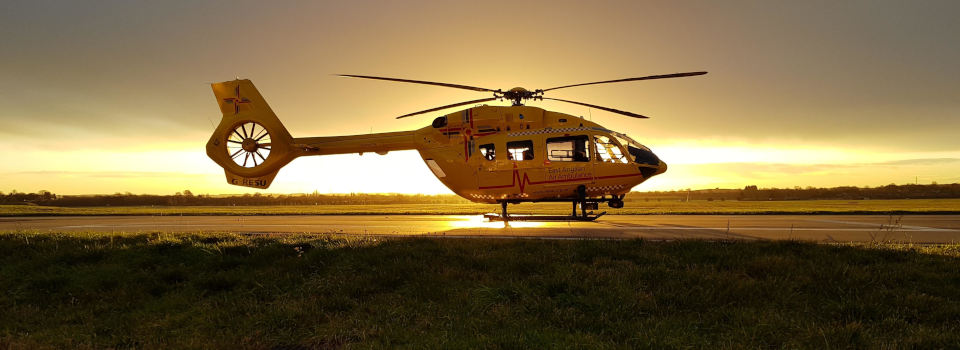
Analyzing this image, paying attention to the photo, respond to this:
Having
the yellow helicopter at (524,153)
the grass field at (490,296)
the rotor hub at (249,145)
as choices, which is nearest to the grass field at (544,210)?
the yellow helicopter at (524,153)

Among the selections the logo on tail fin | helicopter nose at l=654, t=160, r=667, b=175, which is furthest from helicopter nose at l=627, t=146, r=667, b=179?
the logo on tail fin

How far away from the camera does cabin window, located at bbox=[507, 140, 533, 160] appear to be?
13.2 metres

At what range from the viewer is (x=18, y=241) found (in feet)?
34.8

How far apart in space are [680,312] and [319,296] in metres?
5.33

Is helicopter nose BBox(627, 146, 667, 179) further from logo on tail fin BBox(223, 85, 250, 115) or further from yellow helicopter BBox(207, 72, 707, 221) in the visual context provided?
logo on tail fin BBox(223, 85, 250, 115)

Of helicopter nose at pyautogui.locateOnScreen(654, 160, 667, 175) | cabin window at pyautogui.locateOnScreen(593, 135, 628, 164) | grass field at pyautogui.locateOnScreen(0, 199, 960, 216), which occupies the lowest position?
grass field at pyautogui.locateOnScreen(0, 199, 960, 216)

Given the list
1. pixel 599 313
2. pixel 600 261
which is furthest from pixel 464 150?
pixel 599 313

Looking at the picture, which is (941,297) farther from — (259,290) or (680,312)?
(259,290)

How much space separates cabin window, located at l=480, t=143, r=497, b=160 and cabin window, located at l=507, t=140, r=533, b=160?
1.54ft

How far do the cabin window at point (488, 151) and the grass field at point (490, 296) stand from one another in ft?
14.9

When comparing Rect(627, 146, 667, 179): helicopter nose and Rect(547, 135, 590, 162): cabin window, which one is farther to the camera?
Rect(627, 146, 667, 179): helicopter nose

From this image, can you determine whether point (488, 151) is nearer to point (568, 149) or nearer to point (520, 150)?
point (520, 150)

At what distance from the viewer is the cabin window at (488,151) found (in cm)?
1341

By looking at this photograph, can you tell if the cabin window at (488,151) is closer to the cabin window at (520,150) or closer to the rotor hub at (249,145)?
the cabin window at (520,150)
